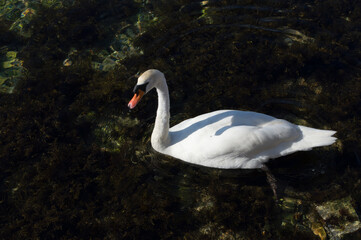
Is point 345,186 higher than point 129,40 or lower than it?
lower

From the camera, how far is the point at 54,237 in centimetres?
508

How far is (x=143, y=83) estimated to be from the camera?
4.94 metres

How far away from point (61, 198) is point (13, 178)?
3.82ft

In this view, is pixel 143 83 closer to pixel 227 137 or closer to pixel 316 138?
pixel 227 137

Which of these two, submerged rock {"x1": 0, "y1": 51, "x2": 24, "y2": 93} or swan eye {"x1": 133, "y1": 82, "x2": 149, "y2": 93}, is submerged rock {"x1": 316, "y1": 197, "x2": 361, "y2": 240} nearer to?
swan eye {"x1": 133, "y1": 82, "x2": 149, "y2": 93}

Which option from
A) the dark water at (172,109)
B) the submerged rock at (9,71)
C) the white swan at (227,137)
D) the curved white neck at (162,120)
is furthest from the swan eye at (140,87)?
the submerged rock at (9,71)

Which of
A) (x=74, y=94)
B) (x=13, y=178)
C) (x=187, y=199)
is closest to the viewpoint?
(x=187, y=199)

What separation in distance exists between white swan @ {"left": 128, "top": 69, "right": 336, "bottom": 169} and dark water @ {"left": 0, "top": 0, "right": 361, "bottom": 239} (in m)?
0.43

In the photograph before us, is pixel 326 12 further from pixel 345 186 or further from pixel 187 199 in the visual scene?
pixel 187 199

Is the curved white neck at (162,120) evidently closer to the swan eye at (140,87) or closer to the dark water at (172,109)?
the swan eye at (140,87)

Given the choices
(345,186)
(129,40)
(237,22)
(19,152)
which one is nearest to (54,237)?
(19,152)

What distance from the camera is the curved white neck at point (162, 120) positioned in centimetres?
528

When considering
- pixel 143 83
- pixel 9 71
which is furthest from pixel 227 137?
pixel 9 71

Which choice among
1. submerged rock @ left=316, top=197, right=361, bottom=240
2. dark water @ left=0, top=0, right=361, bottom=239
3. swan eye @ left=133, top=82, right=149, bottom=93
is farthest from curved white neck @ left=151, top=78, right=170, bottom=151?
submerged rock @ left=316, top=197, right=361, bottom=240
